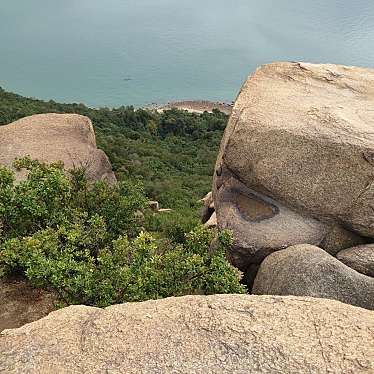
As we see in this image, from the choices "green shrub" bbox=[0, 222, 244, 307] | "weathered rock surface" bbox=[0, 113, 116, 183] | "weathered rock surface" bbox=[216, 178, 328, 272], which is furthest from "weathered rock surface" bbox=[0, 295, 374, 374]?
"weathered rock surface" bbox=[0, 113, 116, 183]

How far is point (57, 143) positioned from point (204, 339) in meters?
13.3

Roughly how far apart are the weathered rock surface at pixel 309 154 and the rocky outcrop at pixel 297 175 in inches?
0.7

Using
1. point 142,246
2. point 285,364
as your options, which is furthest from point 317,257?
point 285,364

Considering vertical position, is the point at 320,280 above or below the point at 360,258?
above

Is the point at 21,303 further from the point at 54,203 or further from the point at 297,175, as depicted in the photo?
the point at 297,175

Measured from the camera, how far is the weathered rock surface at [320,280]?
26.7 ft

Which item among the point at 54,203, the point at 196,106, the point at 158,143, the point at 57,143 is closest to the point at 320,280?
the point at 54,203

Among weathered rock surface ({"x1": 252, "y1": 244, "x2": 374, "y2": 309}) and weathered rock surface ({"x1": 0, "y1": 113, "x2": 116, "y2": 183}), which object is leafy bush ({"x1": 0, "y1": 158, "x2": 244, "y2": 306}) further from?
weathered rock surface ({"x1": 0, "y1": 113, "x2": 116, "y2": 183})

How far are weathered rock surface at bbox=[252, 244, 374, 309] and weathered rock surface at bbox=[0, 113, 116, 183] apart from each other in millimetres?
9043

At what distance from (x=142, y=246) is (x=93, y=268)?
975 millimetres

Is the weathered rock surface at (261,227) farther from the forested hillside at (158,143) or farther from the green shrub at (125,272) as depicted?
the forested hillside at (158,143)

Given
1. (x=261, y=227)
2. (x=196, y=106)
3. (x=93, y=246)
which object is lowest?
(x=196, y=106)

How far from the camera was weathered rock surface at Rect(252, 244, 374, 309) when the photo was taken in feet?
26.7

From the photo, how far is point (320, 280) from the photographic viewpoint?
8.27m
